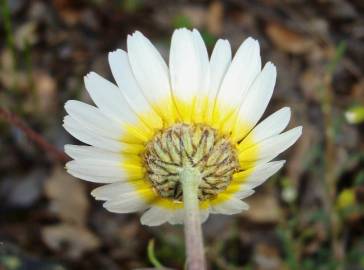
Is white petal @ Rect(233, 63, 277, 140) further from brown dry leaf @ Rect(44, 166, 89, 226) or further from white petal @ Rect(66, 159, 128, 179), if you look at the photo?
brown dry leaf @ Rect(44, 166, 89, 226)

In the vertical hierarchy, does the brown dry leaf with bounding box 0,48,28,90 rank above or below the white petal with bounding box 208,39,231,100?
above

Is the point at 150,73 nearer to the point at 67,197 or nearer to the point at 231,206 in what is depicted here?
the point at 231,206

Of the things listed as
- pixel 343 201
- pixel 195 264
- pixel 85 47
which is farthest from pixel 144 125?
pixel 85 47

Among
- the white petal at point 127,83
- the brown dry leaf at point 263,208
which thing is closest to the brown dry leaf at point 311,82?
the brown dry leaf at point 263,208

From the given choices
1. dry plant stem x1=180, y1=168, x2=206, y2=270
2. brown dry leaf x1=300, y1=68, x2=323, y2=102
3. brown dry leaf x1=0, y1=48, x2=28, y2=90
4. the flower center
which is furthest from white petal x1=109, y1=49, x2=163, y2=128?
brown dry leaf x1=300, y1=68, x2=323, y2=102

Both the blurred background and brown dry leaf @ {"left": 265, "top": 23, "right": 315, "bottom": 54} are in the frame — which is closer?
the blurred background

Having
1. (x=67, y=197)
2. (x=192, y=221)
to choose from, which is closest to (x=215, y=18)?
(x=67, y=197)

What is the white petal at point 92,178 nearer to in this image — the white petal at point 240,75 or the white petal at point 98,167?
the white petal at point 98,167

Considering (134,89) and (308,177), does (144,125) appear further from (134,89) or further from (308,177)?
(308,177)
